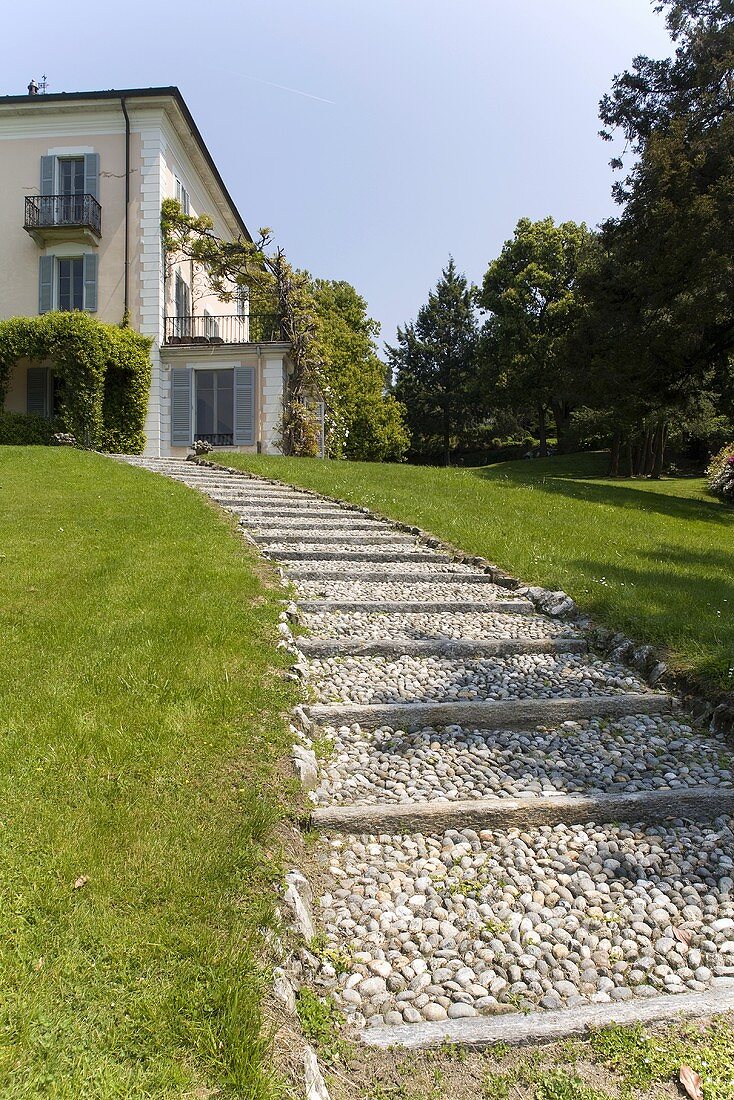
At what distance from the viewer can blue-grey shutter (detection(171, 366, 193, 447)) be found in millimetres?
20438

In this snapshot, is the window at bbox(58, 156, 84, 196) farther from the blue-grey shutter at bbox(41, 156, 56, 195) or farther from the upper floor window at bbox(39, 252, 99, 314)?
the upper floor window at bbox(39, 252, 99, 314)

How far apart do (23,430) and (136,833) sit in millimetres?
18908

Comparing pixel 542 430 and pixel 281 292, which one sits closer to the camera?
pixel 281 292

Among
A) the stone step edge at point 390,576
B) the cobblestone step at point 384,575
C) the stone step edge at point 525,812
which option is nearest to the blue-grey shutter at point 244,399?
the cobblestone step at point 384,575

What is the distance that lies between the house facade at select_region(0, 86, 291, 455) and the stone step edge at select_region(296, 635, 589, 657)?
1641 centimetres

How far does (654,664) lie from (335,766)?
2471 millimetres

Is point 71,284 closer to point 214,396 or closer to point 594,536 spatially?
point 214,396

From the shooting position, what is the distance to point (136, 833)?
2.55 m

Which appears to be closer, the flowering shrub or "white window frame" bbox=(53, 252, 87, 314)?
the flowering shrub

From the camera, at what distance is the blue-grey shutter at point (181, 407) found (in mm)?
20438

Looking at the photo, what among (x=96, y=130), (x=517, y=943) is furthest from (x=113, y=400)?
(x=517, y=943)

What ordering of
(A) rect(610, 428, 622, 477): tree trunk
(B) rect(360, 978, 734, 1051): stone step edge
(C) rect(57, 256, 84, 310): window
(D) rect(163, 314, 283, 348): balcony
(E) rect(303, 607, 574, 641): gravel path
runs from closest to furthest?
1. (B) rect(360, 978, 734, 1051): stone step edge
2. (E) rect(303, 607, 574, 641): gravel path
3. (C) rect(57, 256, 84, 310): window
4. (D) rect(163, 314, 283, 348): balcony
5. (A) rect(610, 428, 622, 477): tree trunk

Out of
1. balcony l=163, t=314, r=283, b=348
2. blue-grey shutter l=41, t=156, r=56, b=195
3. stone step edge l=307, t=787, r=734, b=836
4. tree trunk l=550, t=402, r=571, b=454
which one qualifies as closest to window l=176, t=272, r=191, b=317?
balcony l=163, t=314, r=283, b=348

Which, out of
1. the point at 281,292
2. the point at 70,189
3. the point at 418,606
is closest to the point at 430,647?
the point at 418,606
